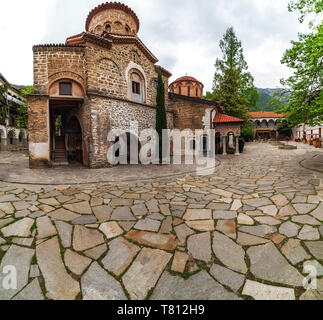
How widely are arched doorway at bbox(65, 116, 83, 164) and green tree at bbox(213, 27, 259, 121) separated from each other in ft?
51.4

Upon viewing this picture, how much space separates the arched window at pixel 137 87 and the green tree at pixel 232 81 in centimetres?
1117

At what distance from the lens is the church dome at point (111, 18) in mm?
13508

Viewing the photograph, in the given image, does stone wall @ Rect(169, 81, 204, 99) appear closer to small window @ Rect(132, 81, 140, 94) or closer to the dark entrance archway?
small window @ Rect(132, 81, 140, 94)

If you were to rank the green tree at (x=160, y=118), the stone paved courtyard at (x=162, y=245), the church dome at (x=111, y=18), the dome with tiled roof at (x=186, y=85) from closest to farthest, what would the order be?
1. the stone paved courtyard at (x=162, y=245)
2. the green tree at (x=160, y=118)
3. the church dome at (x=111, y=18)
4. the dome with tiled roof at (x=186, y=85)

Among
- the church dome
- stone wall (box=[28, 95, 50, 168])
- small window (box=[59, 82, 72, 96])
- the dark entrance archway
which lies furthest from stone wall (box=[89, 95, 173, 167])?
the church dome

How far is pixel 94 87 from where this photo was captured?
9523 millimetres

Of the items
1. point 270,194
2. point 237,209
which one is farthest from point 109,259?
point 270,194

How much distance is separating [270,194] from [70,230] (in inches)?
191

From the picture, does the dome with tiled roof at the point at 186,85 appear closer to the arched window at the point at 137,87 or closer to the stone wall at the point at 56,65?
the arched window at the point at 137,87

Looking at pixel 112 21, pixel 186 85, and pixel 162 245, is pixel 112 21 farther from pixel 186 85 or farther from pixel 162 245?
pixel 162 245

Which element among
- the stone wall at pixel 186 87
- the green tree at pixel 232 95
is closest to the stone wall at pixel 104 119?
the green tree at pixel 232 95

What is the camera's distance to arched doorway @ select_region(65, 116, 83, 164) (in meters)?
13.3

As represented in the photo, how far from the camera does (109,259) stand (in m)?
2.26
